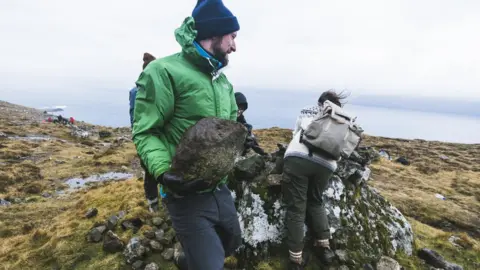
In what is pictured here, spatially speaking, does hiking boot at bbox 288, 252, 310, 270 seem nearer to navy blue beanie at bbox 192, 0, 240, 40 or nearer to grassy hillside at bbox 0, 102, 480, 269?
grassy hillside at bbox 0, 102, 480, 269

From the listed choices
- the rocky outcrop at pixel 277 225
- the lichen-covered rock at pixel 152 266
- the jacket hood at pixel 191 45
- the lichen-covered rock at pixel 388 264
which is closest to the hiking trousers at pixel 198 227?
the jacket hood at pixel 191 45

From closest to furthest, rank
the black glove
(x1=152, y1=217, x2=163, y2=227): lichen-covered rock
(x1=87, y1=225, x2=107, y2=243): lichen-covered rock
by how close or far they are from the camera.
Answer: the black glove → (x1=87, y1=225, x2=107, y2=243): lichen-covered rock → (x1=152, y1=217, x2=163, y2=227): lichen-covered rock

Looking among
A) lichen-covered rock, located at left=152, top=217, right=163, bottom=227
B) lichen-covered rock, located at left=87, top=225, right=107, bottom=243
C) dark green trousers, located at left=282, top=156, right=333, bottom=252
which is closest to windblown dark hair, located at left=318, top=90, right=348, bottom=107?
dark green trousers, located at left=282, top=156, right=333, bottom=252

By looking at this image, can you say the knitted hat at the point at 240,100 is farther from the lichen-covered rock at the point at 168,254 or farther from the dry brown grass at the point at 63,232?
the lichen-covered rock at the point at 168,254

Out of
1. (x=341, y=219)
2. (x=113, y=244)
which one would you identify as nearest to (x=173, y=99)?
(x=113, y=244)

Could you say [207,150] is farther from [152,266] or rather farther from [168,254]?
[168,254]

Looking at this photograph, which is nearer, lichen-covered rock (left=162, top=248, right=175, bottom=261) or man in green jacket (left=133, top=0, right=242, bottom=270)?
man in green jacket (left=133, top=0, right=242, bottom=270)

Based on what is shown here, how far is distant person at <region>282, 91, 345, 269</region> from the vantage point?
6219 millimetres

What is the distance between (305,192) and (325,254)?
1.73 meters

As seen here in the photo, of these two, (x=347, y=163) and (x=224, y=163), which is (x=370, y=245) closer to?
(x=347, y=163)

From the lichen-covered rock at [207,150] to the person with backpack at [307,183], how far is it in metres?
2.54

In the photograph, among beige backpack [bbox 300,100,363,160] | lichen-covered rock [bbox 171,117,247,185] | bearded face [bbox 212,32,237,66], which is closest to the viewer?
lichen-covered rock [bbox 171,117,247,185]

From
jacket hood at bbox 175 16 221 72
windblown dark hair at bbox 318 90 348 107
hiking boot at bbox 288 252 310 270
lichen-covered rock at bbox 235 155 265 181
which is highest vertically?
jacket hood at bbox 175 16 221 72

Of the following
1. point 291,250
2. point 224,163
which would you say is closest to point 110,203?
point 291,250
